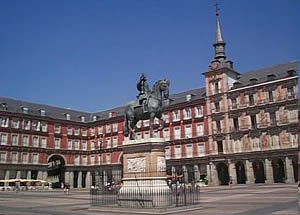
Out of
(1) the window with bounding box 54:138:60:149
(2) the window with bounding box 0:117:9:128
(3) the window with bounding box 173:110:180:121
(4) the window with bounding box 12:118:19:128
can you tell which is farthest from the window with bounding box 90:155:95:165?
(3) the window with bounding box 173:110:180:121

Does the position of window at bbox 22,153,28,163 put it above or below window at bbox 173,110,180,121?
below

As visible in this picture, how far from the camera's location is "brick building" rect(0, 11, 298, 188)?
174ft

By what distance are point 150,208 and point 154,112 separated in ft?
16.7

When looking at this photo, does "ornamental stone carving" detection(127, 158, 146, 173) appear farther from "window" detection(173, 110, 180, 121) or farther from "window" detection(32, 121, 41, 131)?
"window" detection(32, 121, 41, 131)

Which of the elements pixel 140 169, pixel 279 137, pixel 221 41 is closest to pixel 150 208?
pixel 140 169

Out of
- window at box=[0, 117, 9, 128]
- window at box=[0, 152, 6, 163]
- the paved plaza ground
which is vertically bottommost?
the paved plaza ground

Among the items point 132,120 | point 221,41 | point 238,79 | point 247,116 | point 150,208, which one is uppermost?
point 221,41

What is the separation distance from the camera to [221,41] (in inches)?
2589

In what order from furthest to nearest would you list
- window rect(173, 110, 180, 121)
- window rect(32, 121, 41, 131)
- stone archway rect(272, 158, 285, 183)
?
window rect(32, 121, 41, 131) < window rect(173, 110, 180, 121) < stone archway rect(272, 158, 285, 183)

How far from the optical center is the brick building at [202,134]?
174 feet

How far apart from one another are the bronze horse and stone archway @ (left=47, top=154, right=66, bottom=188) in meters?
56.0

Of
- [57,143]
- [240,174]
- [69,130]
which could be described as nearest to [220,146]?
[240,174]

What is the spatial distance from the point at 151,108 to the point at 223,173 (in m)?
44.0

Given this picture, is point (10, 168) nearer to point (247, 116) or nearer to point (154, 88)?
point (247, 116)
